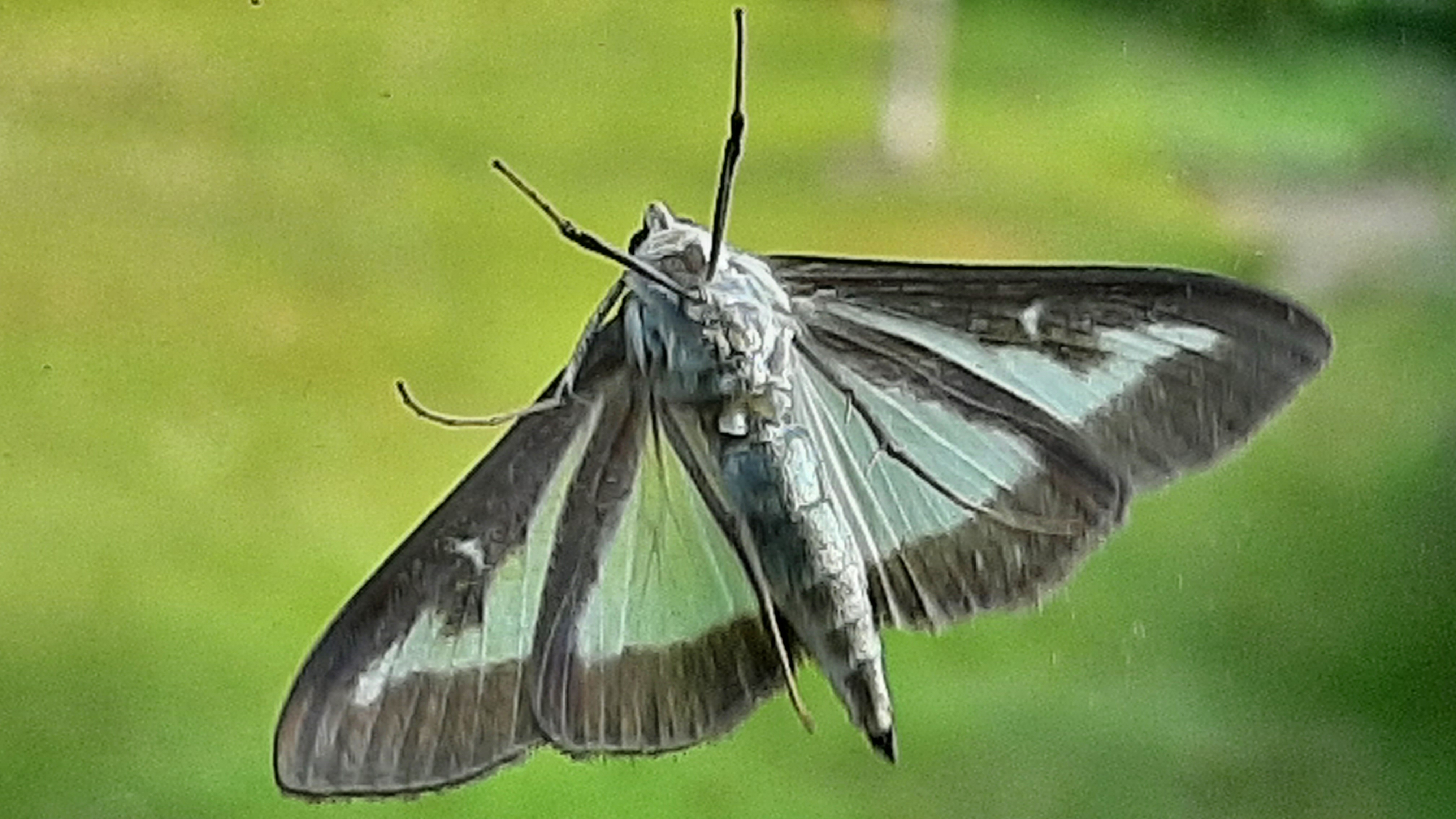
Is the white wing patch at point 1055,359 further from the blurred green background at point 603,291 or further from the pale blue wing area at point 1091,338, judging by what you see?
the blurred green background at point 603,291

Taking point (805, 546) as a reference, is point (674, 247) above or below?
above

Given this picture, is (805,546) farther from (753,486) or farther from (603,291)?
(603,291)

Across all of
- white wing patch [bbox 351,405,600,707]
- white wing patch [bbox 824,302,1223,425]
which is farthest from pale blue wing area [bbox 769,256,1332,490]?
white wing patch [bbox 351,405,600,707]

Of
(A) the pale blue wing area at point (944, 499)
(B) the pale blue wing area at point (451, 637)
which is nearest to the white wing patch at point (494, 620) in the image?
(B) the pale blue wing area at point (451, 637)

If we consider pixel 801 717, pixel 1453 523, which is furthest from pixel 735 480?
pixel 1453 523

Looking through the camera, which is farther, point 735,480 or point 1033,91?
point 1033,91

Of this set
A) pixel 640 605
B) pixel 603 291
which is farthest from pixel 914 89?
pixel 640 605

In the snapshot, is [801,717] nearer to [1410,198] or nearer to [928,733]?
[928,733]
